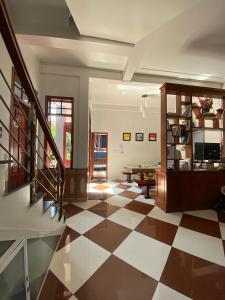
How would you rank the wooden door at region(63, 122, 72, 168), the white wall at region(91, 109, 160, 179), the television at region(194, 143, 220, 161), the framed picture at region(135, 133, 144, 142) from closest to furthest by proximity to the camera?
the television at region(194, 143, 220, 161), the wooden door at region(63, 122, 72, 168), the white wall at region(91, 109, 160, 179), the framed picture at region(135, 133, 144, 142)

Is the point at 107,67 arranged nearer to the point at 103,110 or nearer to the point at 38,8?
the point at 38,8

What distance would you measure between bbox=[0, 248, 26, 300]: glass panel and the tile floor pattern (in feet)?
1.10

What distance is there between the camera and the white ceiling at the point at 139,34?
84.3 inches

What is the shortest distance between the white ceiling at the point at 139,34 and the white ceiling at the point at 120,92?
0.60 m

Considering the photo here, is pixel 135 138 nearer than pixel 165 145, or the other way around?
pixel 165 145

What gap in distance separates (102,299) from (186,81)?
16.0ft

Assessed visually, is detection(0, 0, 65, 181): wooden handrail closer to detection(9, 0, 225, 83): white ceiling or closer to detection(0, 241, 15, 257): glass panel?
detection(0, 241, 15, 257): glass panel

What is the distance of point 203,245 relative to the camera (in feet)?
7.08

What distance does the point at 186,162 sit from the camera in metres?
3.64

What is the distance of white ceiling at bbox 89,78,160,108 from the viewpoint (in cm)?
461

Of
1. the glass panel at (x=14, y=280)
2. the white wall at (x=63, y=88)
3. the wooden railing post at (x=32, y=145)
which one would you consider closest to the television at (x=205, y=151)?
the white wall at (x=63, y=88)

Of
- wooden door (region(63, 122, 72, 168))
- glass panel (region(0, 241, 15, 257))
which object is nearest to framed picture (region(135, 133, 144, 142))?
wooden door (region(63, 122, 72, 168))

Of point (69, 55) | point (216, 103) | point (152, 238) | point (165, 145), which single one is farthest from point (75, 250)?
point (216, 103)

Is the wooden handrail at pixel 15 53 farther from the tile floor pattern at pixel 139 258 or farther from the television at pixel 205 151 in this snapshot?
the television at pixel 205 151
